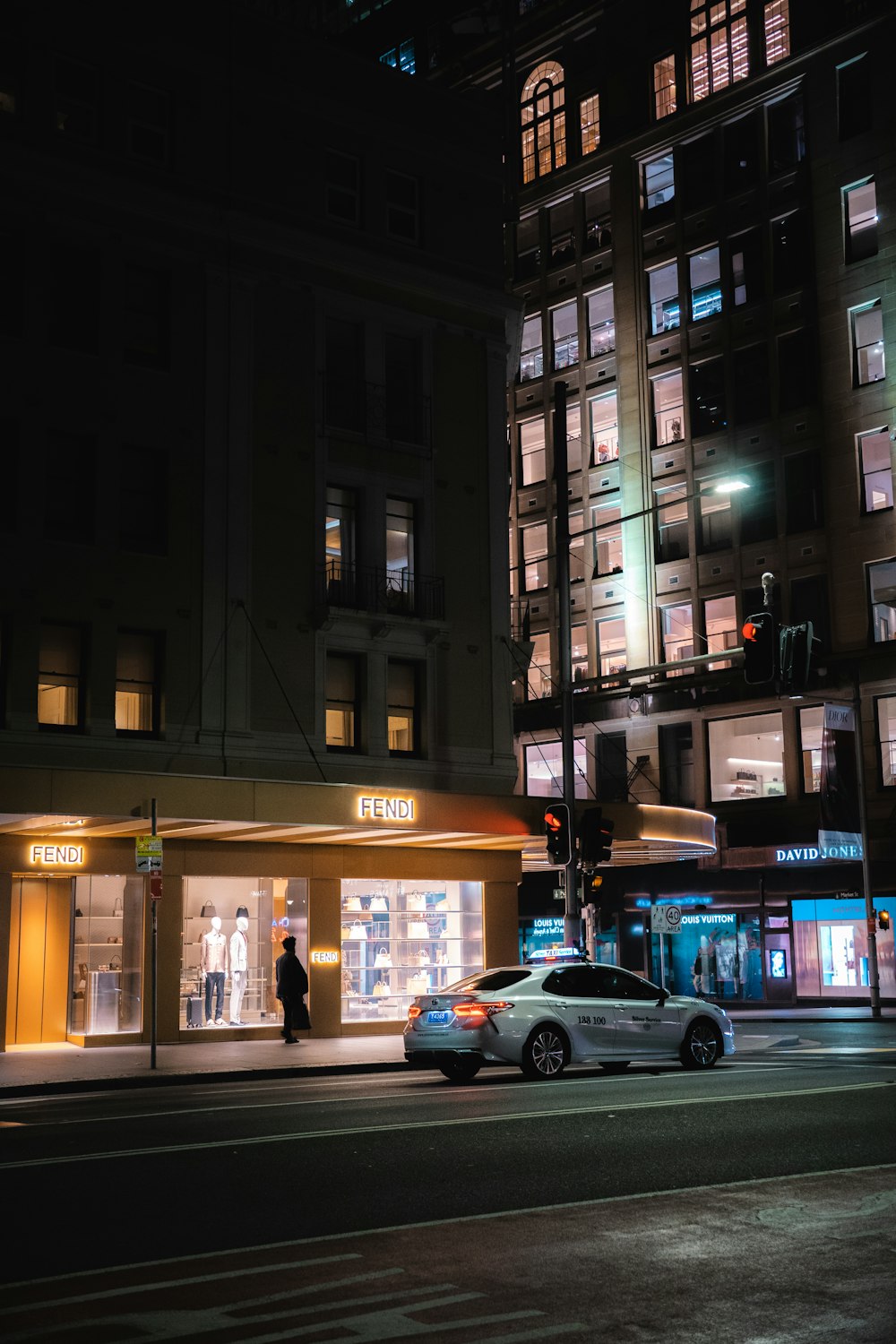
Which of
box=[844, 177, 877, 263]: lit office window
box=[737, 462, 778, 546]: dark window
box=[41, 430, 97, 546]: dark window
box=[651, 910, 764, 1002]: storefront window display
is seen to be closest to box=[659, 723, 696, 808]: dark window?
box=[651, 910, 764, 1002]: storefront window display

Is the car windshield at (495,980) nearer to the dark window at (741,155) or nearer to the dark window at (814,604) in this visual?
the dark window at (814,604)

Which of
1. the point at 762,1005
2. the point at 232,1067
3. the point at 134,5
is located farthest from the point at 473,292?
the point at 762,1005

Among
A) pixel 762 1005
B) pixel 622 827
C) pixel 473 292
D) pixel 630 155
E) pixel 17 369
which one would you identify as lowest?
pixel 762 1005

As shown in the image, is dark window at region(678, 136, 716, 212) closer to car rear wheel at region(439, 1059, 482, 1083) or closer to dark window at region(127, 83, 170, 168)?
dark window at region(127, 83, 170, 168)

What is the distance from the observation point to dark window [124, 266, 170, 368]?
28891mm

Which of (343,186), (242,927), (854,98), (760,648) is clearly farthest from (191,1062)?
(854,98)

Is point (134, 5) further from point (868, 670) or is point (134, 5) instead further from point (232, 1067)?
point (868, 670)

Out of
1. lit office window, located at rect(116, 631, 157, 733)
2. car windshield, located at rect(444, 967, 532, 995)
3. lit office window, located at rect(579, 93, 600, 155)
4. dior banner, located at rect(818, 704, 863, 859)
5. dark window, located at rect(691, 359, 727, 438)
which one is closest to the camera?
car windshield, located at rect(444, 967, 532, 995)

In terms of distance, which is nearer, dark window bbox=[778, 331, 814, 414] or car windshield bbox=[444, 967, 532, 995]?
car windshield bbox=[444, 967, 532, 995]

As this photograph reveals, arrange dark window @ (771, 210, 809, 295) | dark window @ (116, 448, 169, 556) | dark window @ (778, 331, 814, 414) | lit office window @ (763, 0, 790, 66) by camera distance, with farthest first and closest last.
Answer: lit office window @ (763, 0, 790, 66) → dark window @ (771, 210, 809, 295) → dark window @ (778, 331, 814, 414) → dark window @ (116, 448, 169, 556)

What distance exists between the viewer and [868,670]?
42.1 m

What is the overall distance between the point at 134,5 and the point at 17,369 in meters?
8.10

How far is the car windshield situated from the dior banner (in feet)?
67.0

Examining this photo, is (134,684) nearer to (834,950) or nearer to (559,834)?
(559,834)
